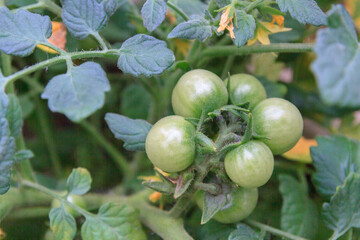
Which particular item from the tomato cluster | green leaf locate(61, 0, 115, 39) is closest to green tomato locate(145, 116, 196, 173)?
the tomato cluster

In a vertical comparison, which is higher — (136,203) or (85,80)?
(85,80)

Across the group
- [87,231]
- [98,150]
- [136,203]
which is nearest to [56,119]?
[98,150]

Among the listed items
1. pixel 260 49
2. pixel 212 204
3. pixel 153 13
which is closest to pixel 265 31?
pixel 260 49

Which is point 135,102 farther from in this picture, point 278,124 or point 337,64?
point 337,64

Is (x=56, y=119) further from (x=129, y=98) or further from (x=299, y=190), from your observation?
(x=299, y=190)

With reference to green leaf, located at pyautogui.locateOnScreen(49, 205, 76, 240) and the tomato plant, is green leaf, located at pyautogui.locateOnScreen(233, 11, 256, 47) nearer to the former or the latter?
the tomato plant

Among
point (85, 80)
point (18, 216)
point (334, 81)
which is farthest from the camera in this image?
point (18, 216)
